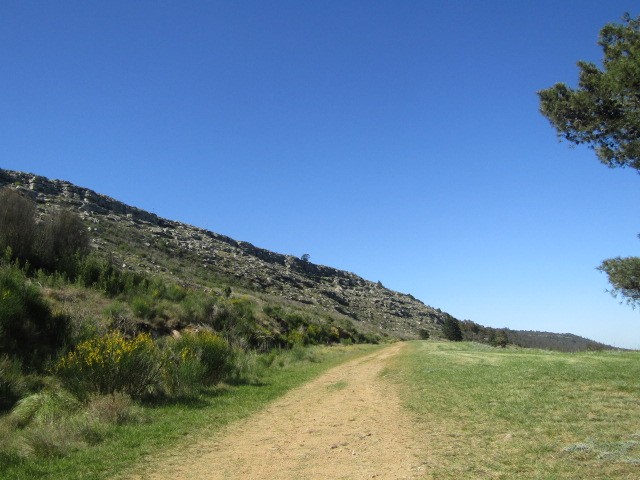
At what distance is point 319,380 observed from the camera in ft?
62.3

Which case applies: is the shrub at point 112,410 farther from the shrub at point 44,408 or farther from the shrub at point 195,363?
the shrub at point 195,363

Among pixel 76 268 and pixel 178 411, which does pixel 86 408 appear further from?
pixel 76 268

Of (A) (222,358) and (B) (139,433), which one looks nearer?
(B) (139,433)

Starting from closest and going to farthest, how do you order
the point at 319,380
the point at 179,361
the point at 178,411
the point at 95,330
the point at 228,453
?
the point at 228,453 → the point at 178,411 → the point at 179,361 → the point at 95,330 → the point at 319,380

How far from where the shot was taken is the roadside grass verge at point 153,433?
23.2 feet

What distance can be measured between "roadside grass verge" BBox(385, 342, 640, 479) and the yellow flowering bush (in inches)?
257

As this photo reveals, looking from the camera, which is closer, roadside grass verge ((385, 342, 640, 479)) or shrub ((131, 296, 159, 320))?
roadside grass verge ((385, 342, 640, 479))

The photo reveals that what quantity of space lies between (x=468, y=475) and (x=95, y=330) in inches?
528

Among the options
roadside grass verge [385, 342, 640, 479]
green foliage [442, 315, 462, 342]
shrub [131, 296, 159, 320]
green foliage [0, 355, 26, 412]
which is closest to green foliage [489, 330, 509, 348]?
green foliage [442, 315, 462, 342]

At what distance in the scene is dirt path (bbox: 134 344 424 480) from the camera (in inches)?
276

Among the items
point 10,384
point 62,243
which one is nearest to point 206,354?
point 10,384

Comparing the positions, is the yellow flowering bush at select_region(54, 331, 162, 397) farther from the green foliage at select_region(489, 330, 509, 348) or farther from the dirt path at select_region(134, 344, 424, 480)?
the green foliage at select_region(489, 330, 509, 348)

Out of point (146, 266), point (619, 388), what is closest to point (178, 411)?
point (619, 388)

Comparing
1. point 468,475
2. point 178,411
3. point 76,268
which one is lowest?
point 178,411
